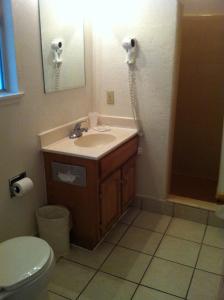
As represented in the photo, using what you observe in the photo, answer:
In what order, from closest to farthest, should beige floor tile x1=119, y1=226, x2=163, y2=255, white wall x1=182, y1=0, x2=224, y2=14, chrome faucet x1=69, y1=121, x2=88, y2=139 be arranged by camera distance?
beige floor tile x1=119, y1=226, x2=163, y2=255
chrome faucet x1=69, y1=121, x2=88, y2=139
white wall x1=182, y1=0, x2=224, y2=14

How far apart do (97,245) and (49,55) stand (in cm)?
146

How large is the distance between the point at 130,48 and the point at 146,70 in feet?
0.73

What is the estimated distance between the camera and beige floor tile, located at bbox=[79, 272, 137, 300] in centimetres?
181

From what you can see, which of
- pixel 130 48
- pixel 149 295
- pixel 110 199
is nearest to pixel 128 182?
pixel 110 199

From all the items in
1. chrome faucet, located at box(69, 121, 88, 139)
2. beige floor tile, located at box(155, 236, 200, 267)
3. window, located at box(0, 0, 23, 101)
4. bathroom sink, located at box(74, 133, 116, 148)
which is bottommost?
beige floor tile, located at box(155, 236, 200, 267)

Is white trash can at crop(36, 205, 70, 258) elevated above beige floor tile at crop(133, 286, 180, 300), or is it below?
above

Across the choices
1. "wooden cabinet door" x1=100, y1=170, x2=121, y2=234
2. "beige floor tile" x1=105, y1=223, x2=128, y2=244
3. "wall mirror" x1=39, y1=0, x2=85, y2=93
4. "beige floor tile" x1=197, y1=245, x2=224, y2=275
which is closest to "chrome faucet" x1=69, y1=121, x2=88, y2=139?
"wall mirror" x1=39, y1=0, x2=85, y2=93

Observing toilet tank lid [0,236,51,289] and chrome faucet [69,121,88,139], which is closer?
toilet tank lid [0,236,51,289]

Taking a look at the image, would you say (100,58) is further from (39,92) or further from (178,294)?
(178,294)

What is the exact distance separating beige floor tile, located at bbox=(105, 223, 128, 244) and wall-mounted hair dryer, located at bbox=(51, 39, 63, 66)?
143 centimetres

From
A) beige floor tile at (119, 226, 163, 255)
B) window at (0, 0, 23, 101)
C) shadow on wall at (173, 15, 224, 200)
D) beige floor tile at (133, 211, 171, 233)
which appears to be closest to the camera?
window at (0, 0, 23, 101)

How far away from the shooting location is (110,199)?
88.7 inches

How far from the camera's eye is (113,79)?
259 centimetres

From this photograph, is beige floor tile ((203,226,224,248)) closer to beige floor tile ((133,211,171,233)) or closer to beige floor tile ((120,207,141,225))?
beige floor tile ((133,211,171,233))
